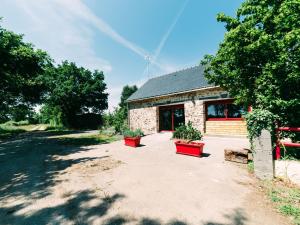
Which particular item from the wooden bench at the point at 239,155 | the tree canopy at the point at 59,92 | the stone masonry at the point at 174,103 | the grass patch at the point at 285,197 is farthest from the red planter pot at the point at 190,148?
the tree canopy at the point at 59,92

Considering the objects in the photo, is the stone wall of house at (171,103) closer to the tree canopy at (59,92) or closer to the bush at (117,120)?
the bush at (117,120)

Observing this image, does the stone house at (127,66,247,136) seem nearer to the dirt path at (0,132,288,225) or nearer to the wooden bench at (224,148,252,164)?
the wooden bench at (224,148,252,164)

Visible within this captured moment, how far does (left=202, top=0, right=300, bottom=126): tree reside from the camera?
493 cm

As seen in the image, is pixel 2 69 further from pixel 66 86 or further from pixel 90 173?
pixel 66 86

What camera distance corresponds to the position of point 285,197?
13.0ft

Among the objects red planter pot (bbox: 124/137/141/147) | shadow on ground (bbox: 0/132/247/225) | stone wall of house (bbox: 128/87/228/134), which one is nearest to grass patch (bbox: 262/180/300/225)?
shadow on ground (bbox: 0/132/247/225)

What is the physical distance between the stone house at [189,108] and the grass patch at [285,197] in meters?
6.72

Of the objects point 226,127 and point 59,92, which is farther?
point 59,92

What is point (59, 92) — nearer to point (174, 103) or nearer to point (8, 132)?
point (8, 132)

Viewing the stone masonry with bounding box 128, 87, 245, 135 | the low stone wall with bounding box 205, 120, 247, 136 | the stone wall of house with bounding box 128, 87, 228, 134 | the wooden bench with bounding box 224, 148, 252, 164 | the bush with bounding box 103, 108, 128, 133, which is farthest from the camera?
the bush with bounding box 103, 108, 128, 133

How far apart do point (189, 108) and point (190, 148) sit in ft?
20.7

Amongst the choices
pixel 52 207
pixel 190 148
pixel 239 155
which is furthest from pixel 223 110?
pixel 52 207

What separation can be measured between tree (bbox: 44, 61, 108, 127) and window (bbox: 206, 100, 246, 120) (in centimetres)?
2299

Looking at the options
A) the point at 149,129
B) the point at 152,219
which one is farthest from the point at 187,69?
the point at 152,219
